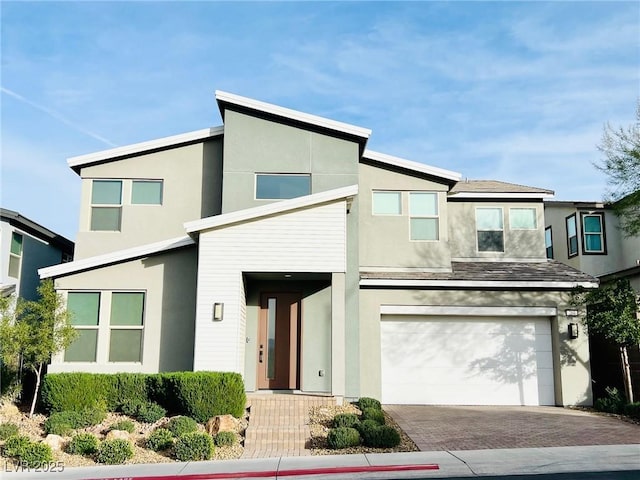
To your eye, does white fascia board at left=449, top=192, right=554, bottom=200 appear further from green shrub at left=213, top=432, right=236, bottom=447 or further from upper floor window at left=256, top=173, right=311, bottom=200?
green shrub at left=213, top=432, right=236, bottom=447

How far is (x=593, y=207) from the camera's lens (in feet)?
79.2

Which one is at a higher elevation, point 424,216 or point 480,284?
point 424,216

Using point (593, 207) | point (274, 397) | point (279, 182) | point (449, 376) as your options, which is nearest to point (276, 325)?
point (274, 397)

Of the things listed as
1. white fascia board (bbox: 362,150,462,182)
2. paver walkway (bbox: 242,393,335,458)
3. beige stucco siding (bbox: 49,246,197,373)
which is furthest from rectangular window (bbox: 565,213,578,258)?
beige stucco siding (bbox: 49,246,197,373)

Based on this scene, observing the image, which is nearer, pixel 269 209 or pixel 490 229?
pixel 269 209

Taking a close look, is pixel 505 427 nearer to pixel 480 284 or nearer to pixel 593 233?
pixel 480 284

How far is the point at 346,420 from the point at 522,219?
1015 centimetres

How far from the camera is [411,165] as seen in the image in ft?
59.9

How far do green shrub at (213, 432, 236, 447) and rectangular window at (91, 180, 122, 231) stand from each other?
786 centimetres

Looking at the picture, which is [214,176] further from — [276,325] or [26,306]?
[26,306]

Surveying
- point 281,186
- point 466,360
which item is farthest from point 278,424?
point 281,186

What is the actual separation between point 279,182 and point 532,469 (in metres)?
9.97

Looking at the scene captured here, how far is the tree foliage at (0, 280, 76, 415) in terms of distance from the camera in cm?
1421

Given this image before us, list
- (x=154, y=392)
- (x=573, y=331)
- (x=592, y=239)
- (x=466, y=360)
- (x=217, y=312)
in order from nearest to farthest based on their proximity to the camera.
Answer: (x=154, y=392), (x=217, y=312), (x=573, y=331), (x=466, y=360), (x=592, y=239)
